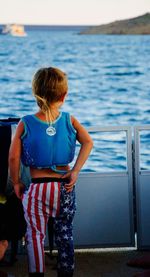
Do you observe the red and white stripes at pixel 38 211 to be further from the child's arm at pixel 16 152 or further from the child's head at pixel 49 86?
the child's head at pixel 49 86

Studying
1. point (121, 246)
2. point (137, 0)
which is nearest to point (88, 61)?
point (137, 0)

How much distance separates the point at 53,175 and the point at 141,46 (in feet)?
60.7

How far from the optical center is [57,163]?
2477mm

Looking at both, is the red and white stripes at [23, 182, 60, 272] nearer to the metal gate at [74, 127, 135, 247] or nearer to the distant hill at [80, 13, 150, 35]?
the metal gate at [74, 127, 135, 247]

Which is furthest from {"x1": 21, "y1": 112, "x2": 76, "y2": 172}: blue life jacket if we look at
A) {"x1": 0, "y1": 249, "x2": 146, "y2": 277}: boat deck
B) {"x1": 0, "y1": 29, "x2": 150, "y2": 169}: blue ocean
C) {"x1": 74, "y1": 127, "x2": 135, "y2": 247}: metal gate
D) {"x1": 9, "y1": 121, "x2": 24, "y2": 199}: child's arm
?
{"x1": 0, "y1": 29, "x2": 150, "y2": 169}: blue ocean

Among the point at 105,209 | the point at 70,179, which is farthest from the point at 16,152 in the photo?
the point at 105,209

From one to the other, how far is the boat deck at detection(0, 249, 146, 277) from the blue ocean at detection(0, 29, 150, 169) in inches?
605

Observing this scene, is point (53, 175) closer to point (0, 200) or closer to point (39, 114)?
point (39, 114)

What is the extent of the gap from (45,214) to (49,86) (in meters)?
0.48

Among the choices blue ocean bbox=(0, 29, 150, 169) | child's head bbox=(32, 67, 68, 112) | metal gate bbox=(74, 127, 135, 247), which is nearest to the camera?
child's head bbox=(32, 67, 68, 112)

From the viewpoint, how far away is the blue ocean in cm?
1975

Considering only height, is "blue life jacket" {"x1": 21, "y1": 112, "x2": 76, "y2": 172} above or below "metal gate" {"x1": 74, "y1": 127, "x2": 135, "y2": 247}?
above

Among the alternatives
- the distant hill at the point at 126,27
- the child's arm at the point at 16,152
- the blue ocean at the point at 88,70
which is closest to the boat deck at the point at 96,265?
the child's arm at the point at 16,152

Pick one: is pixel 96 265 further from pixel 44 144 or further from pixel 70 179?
pixel 44 144
